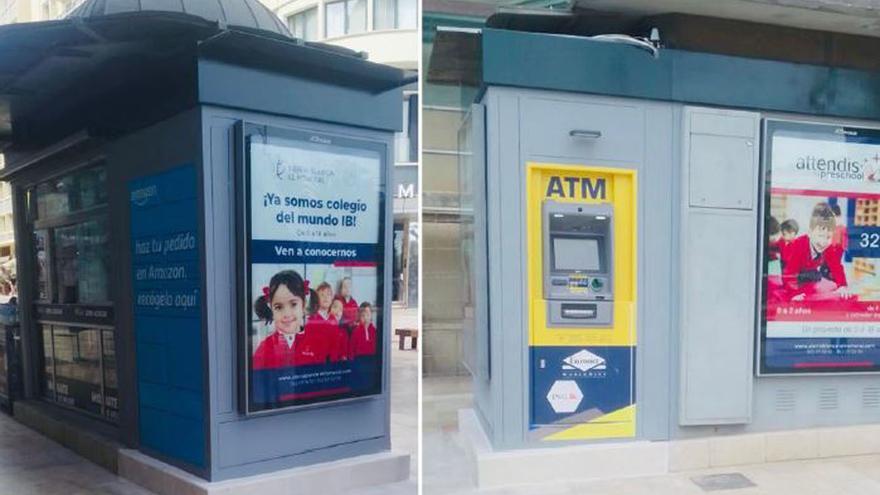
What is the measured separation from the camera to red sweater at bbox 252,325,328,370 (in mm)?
4449

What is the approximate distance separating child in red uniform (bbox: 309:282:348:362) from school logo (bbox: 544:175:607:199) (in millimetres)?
1642

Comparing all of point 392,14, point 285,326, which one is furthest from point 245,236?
point 392,14

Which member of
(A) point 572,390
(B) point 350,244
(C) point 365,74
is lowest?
(A) point 572,390

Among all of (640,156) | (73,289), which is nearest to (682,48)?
(640,156)

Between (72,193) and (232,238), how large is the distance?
2863mm

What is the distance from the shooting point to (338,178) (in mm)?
4785

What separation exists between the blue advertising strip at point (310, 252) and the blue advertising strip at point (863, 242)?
3612 millimetres

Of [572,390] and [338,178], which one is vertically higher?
[338,178]

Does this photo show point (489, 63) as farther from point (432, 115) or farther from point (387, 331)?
point (432, 115)

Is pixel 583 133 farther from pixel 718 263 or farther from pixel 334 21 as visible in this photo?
pixel 334 21

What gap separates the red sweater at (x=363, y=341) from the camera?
4.91 metres

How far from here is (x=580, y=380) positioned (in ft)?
15.6

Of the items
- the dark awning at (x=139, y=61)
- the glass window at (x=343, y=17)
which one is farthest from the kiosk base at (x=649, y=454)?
the glass window at (x=343, y=17)

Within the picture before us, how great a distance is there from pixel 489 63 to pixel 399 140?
54.2 inches
